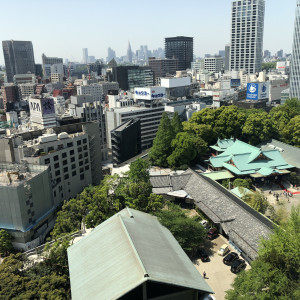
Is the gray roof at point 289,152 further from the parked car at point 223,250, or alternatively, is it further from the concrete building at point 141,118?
the concrete building at point 141,118

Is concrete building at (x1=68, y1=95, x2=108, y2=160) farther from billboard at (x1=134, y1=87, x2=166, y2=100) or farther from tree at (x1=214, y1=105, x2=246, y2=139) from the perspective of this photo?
tree at (x1=214, y1=105, x2=246, y2=139)

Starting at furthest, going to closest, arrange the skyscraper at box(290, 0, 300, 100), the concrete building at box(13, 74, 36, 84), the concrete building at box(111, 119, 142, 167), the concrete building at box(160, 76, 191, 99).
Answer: the concrete building at box(13, 74, 36, 84) → the skyscraper at box(290, 0, 300, 100) → the concrete building at box(160, 76, 191, 99) → the concrete building at box(111, 119, 142, 167)

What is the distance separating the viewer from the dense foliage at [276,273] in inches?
787

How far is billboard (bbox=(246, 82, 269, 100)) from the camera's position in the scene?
96.7m

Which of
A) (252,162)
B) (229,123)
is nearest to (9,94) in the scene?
(229,123)

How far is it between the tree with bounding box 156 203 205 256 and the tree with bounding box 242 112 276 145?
3747 cm

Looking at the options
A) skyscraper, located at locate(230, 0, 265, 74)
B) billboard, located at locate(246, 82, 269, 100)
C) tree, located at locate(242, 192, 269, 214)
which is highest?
skyscraper, located at locate(230, 0, 265, 74)

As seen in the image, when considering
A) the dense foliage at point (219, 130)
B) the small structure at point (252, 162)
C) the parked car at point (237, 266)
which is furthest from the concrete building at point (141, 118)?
the parked car at point (237, 266)

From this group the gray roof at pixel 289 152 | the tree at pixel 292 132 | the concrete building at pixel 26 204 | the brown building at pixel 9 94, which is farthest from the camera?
the brown building at pixel 9 94

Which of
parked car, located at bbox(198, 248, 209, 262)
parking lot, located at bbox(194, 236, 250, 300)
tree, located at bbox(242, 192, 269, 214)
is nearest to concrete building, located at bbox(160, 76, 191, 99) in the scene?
tree, located at bbox(242, 192, 269, 214)

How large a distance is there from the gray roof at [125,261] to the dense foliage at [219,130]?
1109 inches

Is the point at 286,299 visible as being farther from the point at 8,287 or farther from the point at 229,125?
the point at 229,125

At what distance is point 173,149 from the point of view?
2108 inches

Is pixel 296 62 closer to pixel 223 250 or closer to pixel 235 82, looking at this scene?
pixel 235 82
